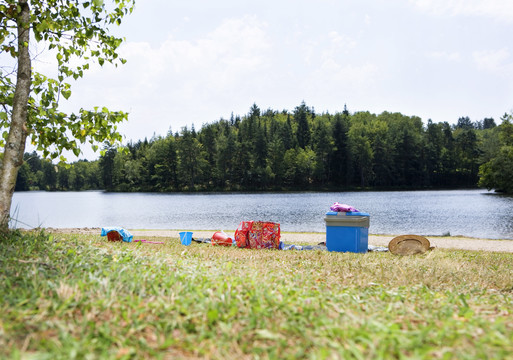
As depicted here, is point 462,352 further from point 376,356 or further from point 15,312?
point 15,312

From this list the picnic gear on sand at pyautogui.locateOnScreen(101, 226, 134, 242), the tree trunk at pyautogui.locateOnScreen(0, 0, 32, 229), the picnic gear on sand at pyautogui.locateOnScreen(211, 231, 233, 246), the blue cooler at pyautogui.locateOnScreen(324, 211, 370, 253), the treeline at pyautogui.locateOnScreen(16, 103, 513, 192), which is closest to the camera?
the tree trunk at pyautogui.locateOnScreen(0, 0, 32, 229)

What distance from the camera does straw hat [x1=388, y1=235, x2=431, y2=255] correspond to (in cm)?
1012

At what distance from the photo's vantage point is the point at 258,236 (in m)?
11.4

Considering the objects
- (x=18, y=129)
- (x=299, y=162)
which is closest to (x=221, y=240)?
(x=18, y=129)

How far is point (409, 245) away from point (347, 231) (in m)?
1.66

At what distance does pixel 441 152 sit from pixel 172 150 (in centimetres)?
7796

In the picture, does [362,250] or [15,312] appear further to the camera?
[362,250]

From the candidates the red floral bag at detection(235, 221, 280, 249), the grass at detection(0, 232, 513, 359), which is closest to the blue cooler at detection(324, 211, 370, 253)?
the red floral bag at detection(235, 221, 280, 249)

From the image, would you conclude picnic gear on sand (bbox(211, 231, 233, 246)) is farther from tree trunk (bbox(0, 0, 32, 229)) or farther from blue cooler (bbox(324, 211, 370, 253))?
tree trunk (bbox(0, 0, 32, 229))

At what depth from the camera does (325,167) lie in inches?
4090

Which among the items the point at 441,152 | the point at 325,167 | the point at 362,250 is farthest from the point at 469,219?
the point at 441,152

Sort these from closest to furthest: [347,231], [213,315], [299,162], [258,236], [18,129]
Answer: [213,315] → [18,129] → [347,231] → [258,236] → [299,162]

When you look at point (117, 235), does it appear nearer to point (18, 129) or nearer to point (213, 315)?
point (18, 129)

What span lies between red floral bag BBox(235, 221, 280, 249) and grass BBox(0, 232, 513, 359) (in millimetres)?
6112
